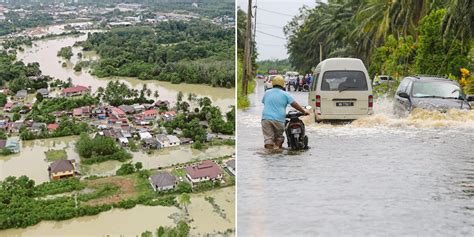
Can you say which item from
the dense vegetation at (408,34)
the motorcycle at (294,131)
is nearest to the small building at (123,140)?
the dense vegetation at (408,34)

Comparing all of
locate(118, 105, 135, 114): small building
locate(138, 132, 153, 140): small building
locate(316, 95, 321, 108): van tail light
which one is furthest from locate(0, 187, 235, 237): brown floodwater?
locate(316, 95, 321, 108): van tail light

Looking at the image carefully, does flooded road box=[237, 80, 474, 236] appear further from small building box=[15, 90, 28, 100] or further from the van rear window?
small building box=[15, 90, 28, 100]

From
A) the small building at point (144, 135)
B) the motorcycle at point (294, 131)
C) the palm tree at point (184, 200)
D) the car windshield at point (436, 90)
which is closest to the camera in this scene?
the motorcycle at point (294, 131)

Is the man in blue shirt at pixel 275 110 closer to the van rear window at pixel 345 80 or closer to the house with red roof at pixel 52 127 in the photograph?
the van rear window at pixel 345 80

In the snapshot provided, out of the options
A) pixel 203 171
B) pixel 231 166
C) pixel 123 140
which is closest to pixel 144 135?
pixel 123 140

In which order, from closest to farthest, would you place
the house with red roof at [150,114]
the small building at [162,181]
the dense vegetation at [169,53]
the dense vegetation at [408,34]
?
the small building at [162,181] < the house with red roof at [150,114] < the dense vegetation at [408,34] < the dense vegetation at [169,53]

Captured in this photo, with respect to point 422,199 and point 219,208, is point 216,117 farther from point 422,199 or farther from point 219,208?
point 422,199
